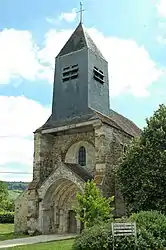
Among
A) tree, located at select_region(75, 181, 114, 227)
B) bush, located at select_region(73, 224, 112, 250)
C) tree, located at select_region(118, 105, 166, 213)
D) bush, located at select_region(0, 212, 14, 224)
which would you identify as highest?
tree, located at select_region(118, 105, 166, 213)

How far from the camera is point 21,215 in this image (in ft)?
99.4

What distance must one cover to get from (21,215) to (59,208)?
14.2 feet

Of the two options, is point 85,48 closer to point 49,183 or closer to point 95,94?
point 95,94

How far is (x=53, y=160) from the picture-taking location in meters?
30.2

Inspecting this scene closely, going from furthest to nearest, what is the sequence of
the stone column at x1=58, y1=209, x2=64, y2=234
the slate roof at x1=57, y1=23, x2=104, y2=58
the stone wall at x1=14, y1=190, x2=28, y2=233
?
the slate roof at x1=57, y1=23, x2=104, y2=58 → the stone wall at x1=14, y1=190, x2=28, y2=233 → the stone column at x1=58, y1=209, x2=64, y2=234

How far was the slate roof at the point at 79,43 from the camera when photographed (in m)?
30.9

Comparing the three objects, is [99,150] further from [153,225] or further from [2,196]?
[2,196]

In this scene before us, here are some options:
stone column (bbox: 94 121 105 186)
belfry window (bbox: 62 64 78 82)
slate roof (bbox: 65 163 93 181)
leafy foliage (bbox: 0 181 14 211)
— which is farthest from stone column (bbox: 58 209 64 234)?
leafy foliage (bbox: 0 181 14 211)

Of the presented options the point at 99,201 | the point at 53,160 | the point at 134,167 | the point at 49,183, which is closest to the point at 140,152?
the point at 134,167

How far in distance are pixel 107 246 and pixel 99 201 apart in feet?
22.9

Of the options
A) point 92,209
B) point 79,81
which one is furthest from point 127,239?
point 79,81

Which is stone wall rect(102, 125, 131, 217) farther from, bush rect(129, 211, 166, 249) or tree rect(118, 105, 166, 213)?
bush rect(129, 211, 166, 249)

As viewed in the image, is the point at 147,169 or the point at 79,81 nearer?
the point at 147,169

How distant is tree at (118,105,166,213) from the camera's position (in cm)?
2147
